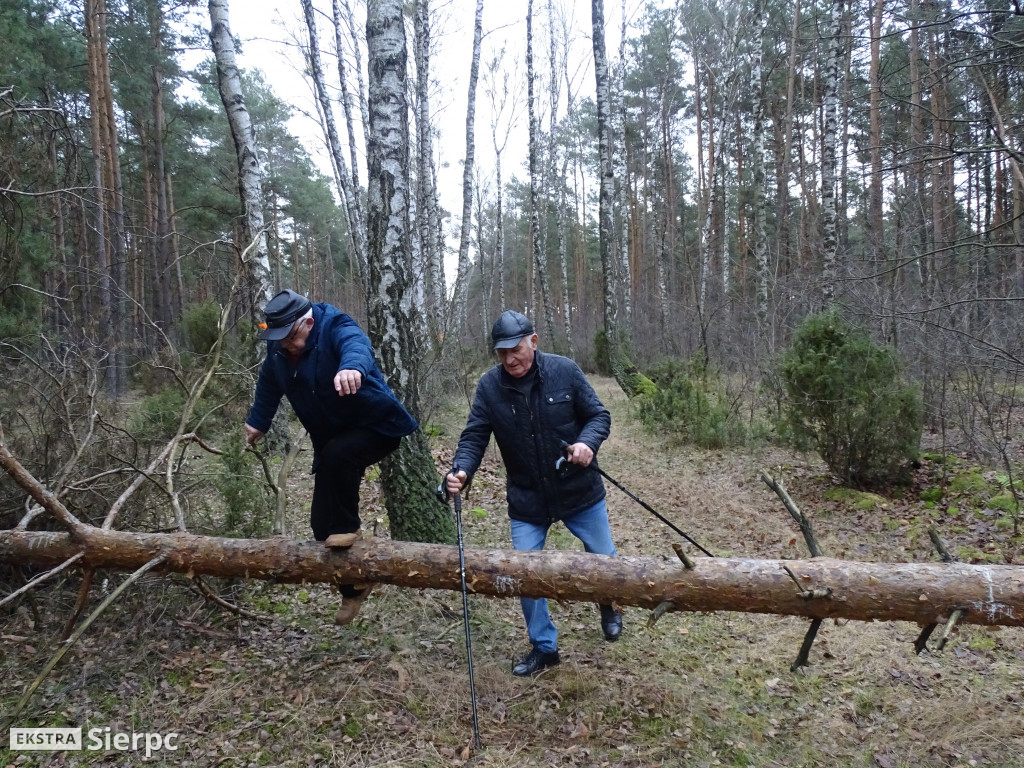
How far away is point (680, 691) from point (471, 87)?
55.8 feet

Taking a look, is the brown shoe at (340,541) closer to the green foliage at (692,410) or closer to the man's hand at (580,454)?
the man's hand at (580,454)

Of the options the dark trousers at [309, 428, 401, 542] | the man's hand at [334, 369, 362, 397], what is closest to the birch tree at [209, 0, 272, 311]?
the dark trousers at [309, 428, 401, 542]

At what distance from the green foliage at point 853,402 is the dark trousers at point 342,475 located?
206 inches

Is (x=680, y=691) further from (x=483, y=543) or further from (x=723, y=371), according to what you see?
(x=723, y=371)

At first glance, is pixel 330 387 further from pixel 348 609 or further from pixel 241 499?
pixel 241 499

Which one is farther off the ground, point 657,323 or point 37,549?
point 657,323

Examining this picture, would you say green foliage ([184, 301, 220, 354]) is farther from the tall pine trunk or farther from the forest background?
the tall pine trunk

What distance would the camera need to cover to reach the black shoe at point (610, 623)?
3.97 meters

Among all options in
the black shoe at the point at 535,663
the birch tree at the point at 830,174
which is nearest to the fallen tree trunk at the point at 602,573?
the black shoe at the point at 535,663

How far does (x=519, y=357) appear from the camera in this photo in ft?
11.3

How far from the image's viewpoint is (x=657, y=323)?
20.5 metres

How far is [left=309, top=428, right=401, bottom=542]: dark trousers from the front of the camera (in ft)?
10.8

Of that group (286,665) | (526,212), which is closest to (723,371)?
(286,665)

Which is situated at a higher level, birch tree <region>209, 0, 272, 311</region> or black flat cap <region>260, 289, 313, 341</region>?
birch tree <region>209, 0, 272, 311</region>
